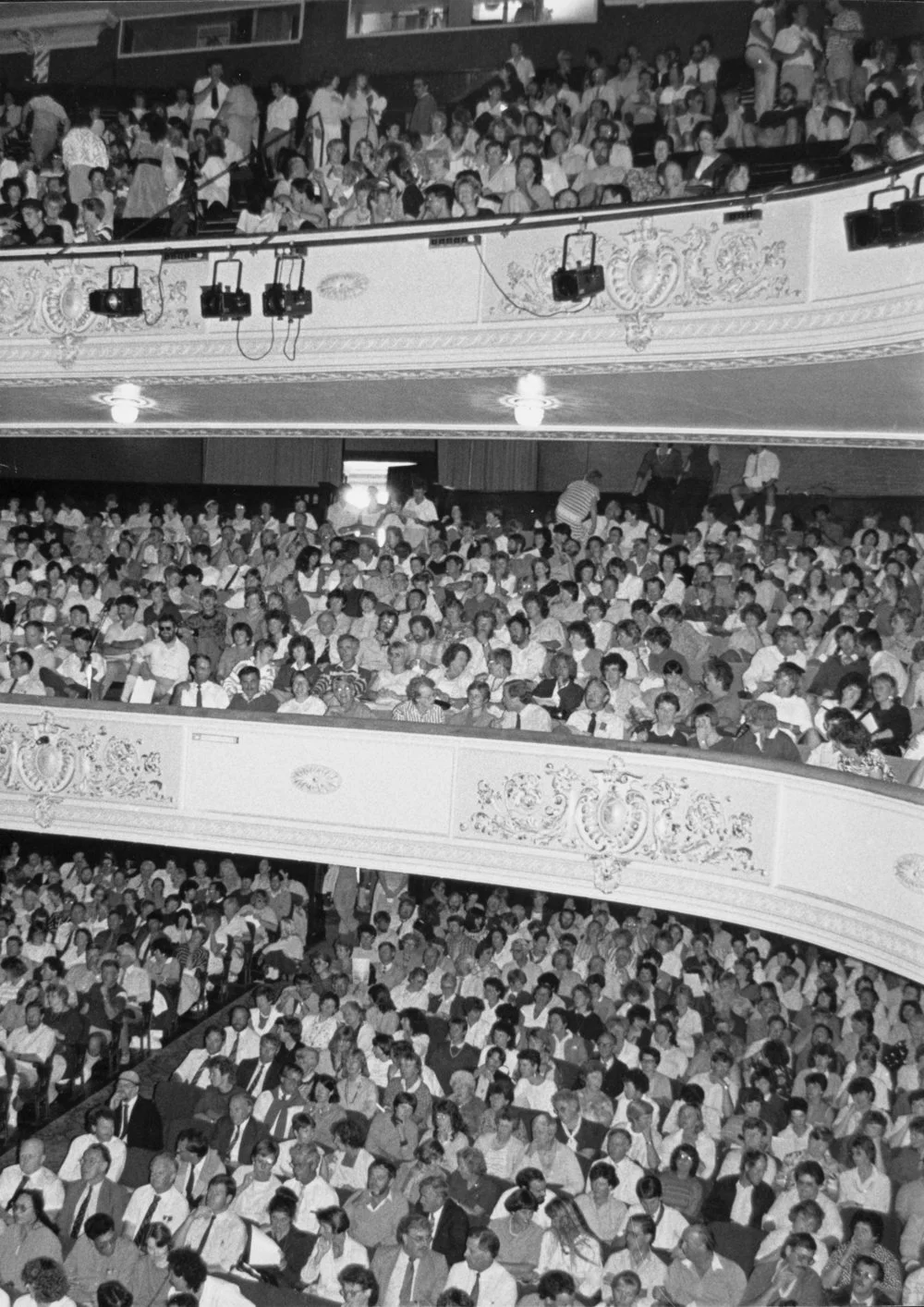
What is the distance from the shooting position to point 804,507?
10.2 meters

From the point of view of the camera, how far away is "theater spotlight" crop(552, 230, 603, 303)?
7.86 metres

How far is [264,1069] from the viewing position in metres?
8.04

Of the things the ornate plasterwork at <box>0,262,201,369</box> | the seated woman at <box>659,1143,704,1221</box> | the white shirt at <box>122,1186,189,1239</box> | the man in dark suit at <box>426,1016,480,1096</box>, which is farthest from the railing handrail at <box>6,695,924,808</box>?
the white shirt at <box>122,1186,189,1239</box>

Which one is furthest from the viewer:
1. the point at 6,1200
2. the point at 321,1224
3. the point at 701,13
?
the point at 701,13

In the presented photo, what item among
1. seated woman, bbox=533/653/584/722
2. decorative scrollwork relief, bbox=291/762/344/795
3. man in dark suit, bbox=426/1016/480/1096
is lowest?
man in dark suit, bbox=426/1016/480/1096

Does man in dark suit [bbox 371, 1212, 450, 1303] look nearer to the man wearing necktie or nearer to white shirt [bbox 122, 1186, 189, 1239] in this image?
the man wearing necktie

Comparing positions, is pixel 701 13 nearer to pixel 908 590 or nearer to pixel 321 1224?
pixel 908 590

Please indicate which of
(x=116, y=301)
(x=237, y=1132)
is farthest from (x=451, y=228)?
(x=237, y=1132)

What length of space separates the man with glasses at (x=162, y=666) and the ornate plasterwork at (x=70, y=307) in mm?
1921

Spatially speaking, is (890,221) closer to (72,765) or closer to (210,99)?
(72,765)

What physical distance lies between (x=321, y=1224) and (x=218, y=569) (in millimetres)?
4938

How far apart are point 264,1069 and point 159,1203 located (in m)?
1.35

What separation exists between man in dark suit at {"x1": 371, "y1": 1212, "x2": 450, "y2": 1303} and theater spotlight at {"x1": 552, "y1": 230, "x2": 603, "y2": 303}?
476cm

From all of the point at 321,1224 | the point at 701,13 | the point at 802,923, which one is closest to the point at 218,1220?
the point at 321,1224
